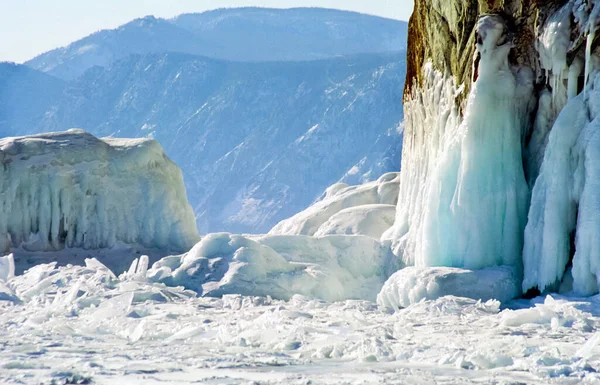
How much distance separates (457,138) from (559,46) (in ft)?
6.92

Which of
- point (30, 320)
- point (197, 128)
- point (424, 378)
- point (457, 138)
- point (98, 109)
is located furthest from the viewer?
point (98, 109)

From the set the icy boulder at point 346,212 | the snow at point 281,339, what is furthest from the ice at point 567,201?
the icy boulder at point 346,212

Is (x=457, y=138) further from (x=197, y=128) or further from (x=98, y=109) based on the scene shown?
(x=98, y=109)

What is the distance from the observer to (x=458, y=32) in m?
15.5

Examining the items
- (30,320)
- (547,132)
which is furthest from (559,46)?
(30,320)

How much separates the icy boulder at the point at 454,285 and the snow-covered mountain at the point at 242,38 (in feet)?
327

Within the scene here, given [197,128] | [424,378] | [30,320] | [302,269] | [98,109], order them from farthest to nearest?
[98,109] < [197,128] < [302,269] < [30,320] < [424,378]

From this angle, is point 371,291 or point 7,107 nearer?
point 371,291

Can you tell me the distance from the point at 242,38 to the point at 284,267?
107 m

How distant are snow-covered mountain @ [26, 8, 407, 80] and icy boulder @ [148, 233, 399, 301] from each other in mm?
96695

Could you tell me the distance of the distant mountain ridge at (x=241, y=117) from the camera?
255ft

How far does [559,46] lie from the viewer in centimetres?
1285

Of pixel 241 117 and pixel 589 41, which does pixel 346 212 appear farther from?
pixel 241 117

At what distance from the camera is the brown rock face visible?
13.8 m
